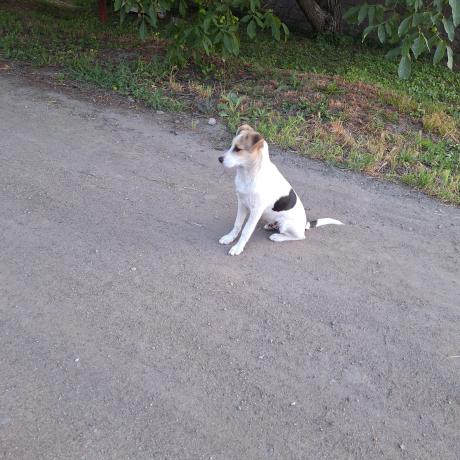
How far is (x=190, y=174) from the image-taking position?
18.9 ft

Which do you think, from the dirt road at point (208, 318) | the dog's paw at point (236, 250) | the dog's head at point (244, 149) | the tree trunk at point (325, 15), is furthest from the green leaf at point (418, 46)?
the tree trunk at point (325, 15)

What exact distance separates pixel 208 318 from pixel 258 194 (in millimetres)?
1131

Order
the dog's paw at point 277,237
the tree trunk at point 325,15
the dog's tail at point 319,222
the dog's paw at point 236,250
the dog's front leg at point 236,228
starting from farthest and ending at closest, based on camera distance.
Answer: the tree trunk at point 325,15
the dog's tail at point 319,222
the dog's paw at point 277,237
the dog's front leg at point 236,228
the dog's paw at point 236,250

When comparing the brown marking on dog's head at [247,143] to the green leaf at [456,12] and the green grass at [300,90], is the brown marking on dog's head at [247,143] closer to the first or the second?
the green leaf at [456,12]

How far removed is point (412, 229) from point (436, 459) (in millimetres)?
2765

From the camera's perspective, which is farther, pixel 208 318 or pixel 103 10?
pixel 103 10

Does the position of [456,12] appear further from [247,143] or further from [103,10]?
[103,10]

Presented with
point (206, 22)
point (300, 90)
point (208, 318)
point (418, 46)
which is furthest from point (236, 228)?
point (300, 90)

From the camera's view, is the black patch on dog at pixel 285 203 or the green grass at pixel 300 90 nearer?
the black patch on dog at pixel 285 203

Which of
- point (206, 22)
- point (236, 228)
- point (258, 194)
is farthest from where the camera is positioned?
point (206, 22)

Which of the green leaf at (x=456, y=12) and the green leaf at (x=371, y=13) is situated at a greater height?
the green leaf at (x=456, y=12)

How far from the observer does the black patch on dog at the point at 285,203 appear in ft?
14.5

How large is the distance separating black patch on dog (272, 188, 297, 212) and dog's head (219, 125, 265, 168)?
0.53m

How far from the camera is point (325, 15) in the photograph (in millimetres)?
11641
